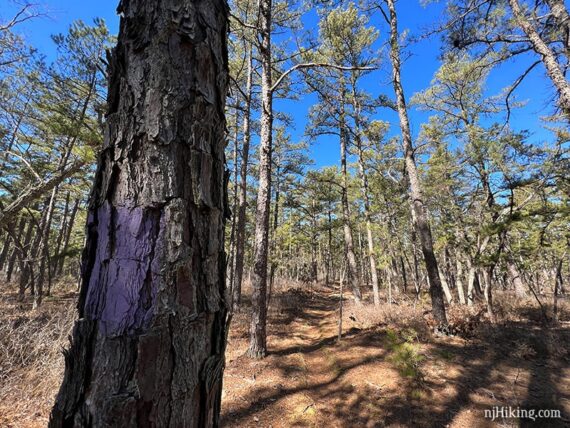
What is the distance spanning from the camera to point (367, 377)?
480cm

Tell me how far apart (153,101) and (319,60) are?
34.9 feet

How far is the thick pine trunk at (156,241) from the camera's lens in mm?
669

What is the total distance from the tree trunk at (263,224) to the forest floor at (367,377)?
0.52 m

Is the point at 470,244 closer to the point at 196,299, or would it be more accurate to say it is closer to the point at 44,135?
the point at 196,299

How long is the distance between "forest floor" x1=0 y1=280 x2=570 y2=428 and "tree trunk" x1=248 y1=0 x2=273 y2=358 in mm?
522

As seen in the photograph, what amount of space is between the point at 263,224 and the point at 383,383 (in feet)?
12.5

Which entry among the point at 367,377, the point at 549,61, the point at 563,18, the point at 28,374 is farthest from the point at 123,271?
the point at 563,18

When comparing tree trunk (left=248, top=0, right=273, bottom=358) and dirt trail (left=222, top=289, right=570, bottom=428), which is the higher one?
tree trunk (left=248, top=0, right=273, bottom=358)

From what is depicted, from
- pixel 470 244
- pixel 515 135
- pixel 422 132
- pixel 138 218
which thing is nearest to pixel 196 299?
pixel 138 218

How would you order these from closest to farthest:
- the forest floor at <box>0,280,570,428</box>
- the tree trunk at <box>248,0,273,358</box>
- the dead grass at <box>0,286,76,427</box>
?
the dead grass at <box>0,286,76,427</box>, the forest floor at <box>0,280,570,428</box>, the tree trunk at <box>248,0,273,358</box>

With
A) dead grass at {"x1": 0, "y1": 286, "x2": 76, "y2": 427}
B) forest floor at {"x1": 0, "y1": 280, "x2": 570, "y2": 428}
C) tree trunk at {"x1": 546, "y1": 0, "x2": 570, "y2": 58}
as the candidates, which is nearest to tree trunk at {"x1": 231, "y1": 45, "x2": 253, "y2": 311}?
forest floor at {"x1": 0, "y1": 280, "x2": 570, "y2": 428}

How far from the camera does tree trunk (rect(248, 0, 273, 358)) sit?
593 cm

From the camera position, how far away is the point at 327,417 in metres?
3.83

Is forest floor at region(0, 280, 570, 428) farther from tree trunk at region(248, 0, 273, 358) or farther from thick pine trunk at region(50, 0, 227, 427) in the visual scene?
thick pine trunk at region(50, 0, 227, 427)
